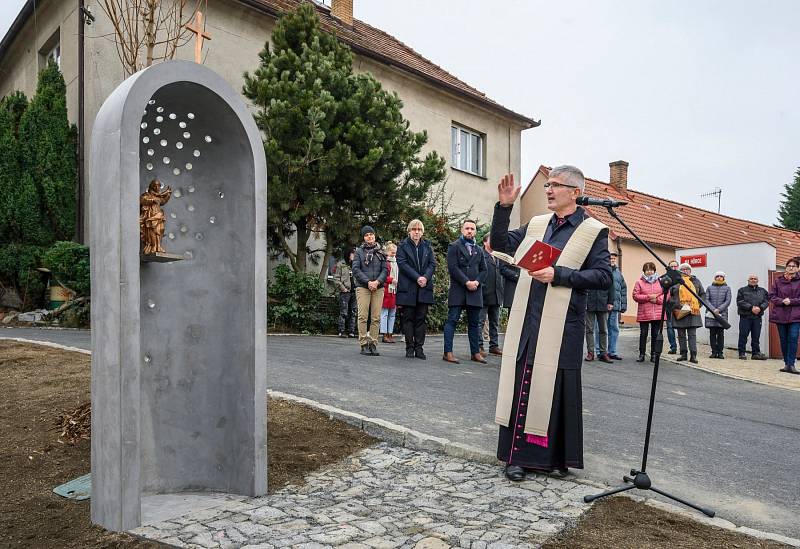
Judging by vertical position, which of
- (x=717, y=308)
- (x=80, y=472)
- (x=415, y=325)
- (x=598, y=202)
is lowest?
(x=80, y=472)

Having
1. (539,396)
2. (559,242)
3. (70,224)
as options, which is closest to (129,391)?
(539,396)

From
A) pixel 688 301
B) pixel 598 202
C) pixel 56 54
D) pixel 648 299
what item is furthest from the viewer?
pixel 56 54

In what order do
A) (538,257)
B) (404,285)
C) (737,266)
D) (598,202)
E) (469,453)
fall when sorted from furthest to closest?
1. (737,266)
2. (404,285)
3. (469,453)
4. (538,257)
5. (598,202)

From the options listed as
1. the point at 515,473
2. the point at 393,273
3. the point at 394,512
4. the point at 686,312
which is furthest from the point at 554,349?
the point at 686,312

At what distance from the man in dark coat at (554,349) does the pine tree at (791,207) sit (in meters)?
53.2

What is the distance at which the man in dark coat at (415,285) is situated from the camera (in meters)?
10.0

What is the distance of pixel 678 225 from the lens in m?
33.5

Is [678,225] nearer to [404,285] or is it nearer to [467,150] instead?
[467,150]

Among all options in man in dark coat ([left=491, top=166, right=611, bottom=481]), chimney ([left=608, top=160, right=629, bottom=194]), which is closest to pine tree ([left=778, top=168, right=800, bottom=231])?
chimney ([left=608, top=160, right=629, bottom=194])

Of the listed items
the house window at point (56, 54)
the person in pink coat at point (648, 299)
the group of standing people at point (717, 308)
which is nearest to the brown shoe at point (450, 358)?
the group of standing people at point (717, 308)

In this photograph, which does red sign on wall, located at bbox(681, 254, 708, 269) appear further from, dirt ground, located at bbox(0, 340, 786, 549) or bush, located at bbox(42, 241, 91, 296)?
dirt ground, located at bbox(0, 340, 786, 549)

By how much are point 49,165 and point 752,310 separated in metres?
14.6

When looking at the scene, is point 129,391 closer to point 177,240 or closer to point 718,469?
point 177,240

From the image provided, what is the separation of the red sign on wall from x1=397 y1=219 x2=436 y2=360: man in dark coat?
35.7 ft
